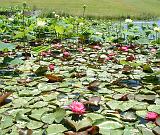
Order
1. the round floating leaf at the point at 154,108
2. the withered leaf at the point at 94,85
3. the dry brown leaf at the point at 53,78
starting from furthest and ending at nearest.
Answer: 1. the dry brown leaf at the point at 53,78
2. the withered leaf at the point at 94,85
3. the round floating leaf at the point at 154,108

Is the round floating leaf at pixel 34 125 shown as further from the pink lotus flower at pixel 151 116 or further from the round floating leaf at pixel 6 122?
the pink lotus flower at pixel 151 116

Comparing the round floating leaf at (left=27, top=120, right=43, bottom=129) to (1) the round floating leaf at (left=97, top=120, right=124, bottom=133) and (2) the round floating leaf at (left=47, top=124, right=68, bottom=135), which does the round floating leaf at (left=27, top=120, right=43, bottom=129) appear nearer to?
(2) the round floating leaf at (left=47, top=124, right=68, bottom=135)

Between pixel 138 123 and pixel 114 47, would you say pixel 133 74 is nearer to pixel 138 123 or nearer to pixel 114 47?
pixel 138 123

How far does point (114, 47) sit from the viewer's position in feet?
19.1

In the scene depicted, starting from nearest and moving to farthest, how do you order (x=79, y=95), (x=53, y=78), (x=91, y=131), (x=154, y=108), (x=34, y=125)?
(x=91, y=131) → (x=34, y=125) → (x=154, y=108) → (x=79, y=95) → (x=53, y=78)

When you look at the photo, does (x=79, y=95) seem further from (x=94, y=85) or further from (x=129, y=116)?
(x=129, y=116)

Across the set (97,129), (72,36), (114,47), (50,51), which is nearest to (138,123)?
(97,129)

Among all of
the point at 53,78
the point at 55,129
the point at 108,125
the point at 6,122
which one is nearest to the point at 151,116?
the point at 108,125

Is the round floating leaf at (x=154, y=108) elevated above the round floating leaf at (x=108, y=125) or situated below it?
above

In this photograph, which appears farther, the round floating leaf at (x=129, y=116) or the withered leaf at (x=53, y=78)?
the withered leaf at (x=53, y=78)

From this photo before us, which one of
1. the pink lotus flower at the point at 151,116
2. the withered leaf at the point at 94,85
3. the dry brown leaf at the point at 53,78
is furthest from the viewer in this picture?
the dry brown leaf at the point at 53,78

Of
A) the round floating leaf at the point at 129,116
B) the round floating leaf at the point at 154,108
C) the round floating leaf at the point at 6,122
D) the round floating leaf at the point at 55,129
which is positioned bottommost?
the round floating leaf at the point at 6,122

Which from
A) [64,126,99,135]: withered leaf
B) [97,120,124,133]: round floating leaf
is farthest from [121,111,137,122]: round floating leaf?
[64,126,99,135]: withered leaf

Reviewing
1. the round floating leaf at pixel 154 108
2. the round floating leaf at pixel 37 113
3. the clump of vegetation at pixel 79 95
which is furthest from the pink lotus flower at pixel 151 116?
the round floating leaf at pixel 37 113
